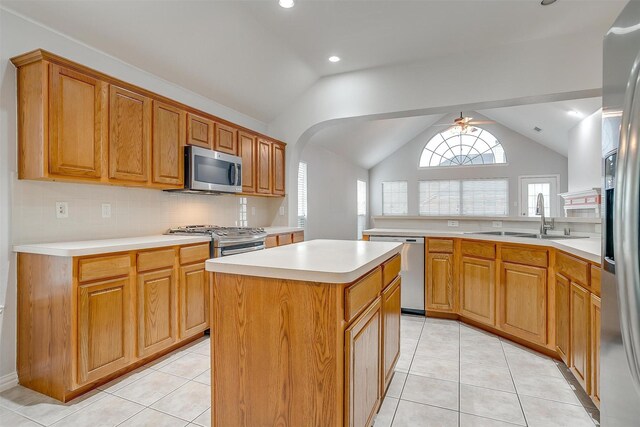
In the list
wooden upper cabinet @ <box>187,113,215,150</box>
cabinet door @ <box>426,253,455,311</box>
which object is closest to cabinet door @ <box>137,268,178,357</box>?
wooden upper cabinet @ <box>187,113,215,150</box>

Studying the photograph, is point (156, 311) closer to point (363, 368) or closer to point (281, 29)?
point (363, 368)

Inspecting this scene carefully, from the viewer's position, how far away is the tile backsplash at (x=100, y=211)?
2.20 m

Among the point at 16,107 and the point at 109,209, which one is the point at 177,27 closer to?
the point at 16,107

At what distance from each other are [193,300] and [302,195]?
3.39 meters

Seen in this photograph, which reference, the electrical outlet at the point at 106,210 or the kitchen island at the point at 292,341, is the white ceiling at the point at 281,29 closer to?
the electrical outlet at the point at 106,210

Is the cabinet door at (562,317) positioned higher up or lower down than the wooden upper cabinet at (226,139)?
lower down

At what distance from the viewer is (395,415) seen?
5.93 ft

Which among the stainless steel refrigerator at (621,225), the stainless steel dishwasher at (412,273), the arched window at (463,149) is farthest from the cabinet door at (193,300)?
the arched window at (463,149)

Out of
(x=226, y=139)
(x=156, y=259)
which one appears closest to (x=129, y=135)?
(x=156, y=259)

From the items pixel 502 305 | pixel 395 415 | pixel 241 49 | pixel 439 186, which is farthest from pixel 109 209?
pixel 439 186

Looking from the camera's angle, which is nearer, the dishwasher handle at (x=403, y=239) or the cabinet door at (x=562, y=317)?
the cabinet door at (x=562, y=317)

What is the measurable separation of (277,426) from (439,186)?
29.8 ft

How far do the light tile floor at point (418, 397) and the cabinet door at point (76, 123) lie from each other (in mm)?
1404

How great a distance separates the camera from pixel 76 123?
86.8 inches
